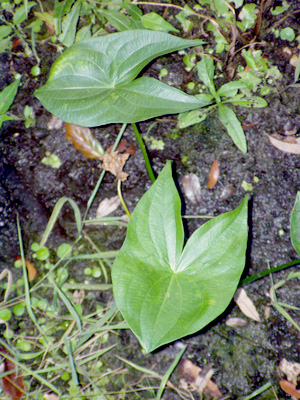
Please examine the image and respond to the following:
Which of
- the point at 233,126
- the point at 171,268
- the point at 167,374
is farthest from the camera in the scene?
the point at 233,126

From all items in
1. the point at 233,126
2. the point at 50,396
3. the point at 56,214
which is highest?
the point at 233,126

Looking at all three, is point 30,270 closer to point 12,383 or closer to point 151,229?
point 12,383

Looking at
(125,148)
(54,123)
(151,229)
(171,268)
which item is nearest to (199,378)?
(171,268)

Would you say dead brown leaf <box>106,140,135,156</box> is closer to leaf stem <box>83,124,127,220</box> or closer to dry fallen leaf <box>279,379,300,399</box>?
leaf stem <box>83,124,127,220</box>

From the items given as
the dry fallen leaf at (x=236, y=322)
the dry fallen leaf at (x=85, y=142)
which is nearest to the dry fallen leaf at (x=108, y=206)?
the dry fallen leaf at (x=85, y=142)

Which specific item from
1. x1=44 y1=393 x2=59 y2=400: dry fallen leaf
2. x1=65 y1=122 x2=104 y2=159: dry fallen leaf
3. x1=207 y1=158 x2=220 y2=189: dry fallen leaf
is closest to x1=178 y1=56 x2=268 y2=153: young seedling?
x1=207 y1=158 x2=220 y2=189: dry fallen leaf

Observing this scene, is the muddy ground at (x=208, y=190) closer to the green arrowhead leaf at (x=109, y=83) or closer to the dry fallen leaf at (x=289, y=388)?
the dry fallen leaf at (x=289, y=388)

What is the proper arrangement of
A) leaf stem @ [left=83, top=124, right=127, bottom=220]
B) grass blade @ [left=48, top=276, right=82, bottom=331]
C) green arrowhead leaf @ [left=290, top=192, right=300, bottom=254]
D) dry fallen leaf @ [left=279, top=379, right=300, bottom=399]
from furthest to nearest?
leaf stem @ [left=83, top=124, right=127, bottom=220] < grass blade @ [left=48, top=276, right=82, bottom=331] < dry fallen leaf @ [left=279, top=379, right=300, bottom=399] < green arrowhead leaf @ [left=290, top=192, right=300, bottom=254]
